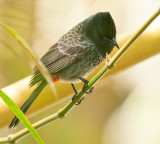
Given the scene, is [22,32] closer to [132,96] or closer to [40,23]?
[40,23]

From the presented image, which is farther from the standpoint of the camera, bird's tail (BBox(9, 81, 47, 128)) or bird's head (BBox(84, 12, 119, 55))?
bird's head (BBox(84, 12, 119, 55))

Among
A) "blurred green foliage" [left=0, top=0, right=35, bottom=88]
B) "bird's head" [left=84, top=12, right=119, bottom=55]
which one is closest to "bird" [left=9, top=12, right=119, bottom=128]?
"bird's head" [left=84, top=12, right=119, bottom=55]

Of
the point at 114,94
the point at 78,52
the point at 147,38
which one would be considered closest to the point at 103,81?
the point at 147,38

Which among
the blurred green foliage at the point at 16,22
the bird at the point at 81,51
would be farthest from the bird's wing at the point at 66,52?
the blurred green foliage at the point at 16,22

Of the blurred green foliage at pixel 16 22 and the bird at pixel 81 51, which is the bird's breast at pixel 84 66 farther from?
the blurred green foliage at pixel 16 22

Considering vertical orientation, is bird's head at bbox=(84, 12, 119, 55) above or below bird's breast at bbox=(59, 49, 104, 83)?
above

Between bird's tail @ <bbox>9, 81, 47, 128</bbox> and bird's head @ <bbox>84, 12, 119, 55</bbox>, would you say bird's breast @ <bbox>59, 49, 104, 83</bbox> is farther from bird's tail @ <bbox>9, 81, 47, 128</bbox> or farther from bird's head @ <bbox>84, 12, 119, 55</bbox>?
bird's tail @ <bbox>9, 81, 47, 128</bbox>
